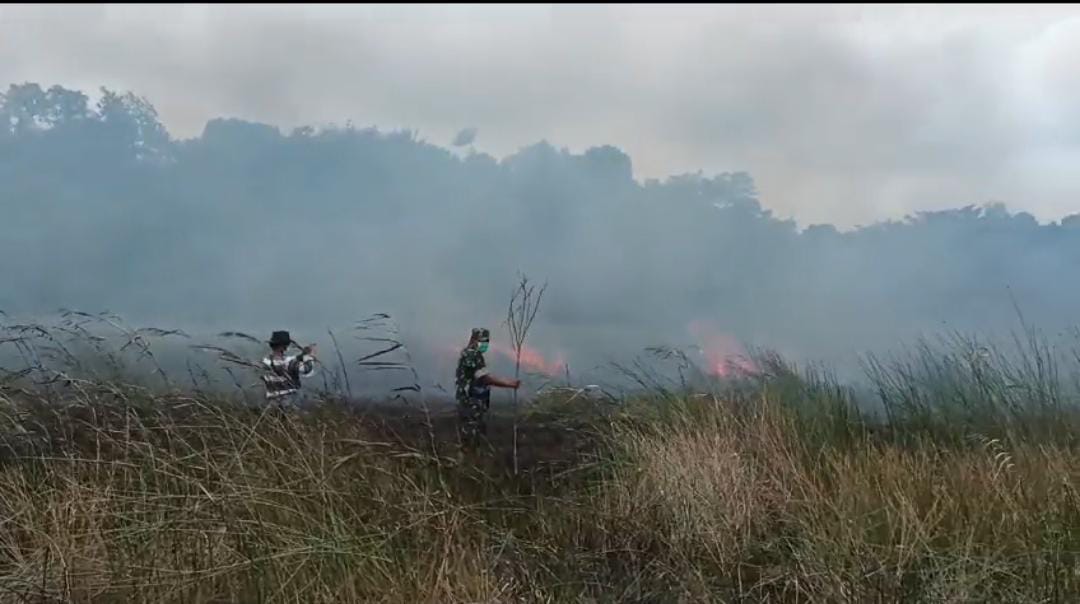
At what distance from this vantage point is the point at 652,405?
5.76 meters

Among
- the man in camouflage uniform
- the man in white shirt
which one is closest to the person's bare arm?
the man in camouflage uniform

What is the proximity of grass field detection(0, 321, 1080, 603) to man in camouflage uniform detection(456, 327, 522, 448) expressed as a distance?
123 millimetres

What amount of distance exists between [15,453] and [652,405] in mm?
3429

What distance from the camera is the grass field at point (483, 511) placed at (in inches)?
118

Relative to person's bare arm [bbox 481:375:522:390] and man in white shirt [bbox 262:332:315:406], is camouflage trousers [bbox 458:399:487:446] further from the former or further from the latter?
man in white shirt [bbox 262:332:315:406]

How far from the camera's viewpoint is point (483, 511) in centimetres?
371

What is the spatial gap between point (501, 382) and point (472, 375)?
45.8 inches

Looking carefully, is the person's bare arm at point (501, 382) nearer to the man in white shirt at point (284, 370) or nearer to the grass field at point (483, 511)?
the grass field at point (483, 511)

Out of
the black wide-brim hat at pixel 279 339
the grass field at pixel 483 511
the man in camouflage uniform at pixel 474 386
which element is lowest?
the grass field at pixel 483 511

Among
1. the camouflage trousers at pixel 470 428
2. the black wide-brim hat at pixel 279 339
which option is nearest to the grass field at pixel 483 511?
the camouflage trousers at pixel 470 428

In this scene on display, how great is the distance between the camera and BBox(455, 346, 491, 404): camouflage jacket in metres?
6.12

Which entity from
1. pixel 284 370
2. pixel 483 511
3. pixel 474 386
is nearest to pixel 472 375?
pixel 474 386

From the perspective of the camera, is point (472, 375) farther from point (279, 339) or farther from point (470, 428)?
point (470, 428)

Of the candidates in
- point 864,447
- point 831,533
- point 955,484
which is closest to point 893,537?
point 831,533
